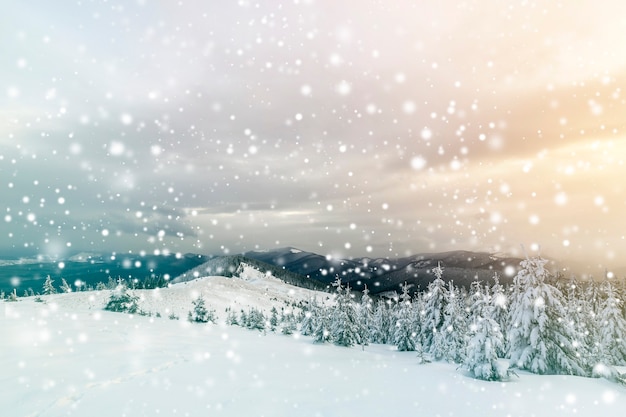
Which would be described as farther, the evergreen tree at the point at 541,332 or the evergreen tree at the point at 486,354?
the evergreen tree at the point at 541,332

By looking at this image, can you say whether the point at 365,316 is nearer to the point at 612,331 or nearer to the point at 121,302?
the point at 612,331

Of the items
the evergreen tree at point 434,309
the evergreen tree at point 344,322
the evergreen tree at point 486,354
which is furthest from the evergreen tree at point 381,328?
the evergreen tree at point 486,354

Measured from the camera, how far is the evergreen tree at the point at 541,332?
22609 millimetres

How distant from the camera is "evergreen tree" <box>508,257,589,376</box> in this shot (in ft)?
74.2

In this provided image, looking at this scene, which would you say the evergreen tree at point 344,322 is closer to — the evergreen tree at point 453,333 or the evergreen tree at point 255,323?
the evergreen tree at point 453,333

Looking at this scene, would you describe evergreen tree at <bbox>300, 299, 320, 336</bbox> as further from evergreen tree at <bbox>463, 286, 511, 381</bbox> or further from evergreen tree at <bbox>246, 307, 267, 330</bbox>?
evergreen tree at <bbox>463, 286, 511, 381</bbox>

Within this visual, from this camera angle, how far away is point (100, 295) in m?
70.4

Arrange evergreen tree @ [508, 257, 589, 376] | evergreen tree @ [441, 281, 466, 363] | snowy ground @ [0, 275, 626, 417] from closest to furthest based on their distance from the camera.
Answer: snowy ground @ [0, 275, 626, 417] < evergreen tree @ [508, 257, 589, 376] < evergreen tree @ [441, 281, 466, 363]

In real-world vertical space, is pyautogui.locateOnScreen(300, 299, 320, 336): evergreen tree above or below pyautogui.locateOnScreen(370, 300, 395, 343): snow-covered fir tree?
above

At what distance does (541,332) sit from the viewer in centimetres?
2308

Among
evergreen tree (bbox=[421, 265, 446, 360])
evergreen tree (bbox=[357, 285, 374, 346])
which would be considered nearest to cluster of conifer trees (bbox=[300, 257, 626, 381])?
evergreen tree (bbox=[421, 265, 446, 360])

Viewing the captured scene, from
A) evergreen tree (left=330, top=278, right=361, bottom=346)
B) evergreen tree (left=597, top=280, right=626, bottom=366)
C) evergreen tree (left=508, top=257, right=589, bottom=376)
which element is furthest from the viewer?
evergreen tree (left=330, top=278, right=361, bottom=346)

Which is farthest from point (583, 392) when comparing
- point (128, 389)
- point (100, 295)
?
point (100, 295)

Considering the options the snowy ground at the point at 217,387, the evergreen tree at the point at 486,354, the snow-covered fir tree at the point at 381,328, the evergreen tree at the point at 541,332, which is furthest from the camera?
the snow-covered fir tree at the point at 381,328
